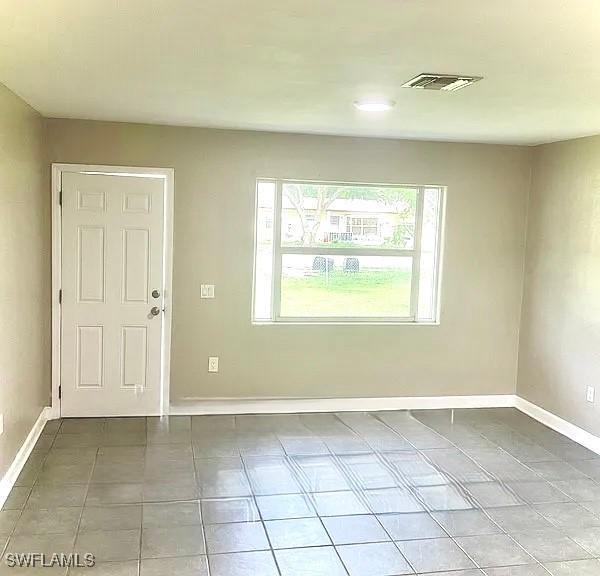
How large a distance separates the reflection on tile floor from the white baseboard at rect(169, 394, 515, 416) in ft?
0.41

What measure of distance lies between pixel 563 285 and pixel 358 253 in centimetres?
162

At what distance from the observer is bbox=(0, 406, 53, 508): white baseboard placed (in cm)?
364

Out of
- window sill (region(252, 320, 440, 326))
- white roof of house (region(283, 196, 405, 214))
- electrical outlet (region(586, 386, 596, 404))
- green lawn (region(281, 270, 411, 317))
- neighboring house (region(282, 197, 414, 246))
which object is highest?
white roof of house (region(283, 196, 405, 214))

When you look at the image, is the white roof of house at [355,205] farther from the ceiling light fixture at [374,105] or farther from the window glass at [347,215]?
the ceiling light fixture at [374,105]

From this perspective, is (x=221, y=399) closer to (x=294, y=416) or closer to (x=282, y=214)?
(x=294, y=416)

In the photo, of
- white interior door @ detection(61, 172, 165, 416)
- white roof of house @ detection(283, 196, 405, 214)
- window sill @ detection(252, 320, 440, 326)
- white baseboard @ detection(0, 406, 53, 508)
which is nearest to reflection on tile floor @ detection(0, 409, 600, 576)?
white baseboard @ detection(0, 406, 53, 508)

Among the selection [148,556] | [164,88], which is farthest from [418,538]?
[164,88]

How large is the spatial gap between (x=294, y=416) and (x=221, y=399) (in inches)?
23.8

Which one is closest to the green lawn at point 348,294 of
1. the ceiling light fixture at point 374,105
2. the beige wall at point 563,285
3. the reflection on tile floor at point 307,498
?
the reflection on tile floor at point 307,498

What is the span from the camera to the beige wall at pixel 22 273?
363 centimetres

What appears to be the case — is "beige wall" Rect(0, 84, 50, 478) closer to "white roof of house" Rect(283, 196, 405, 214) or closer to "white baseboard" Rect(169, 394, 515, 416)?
"white baseboard" Rect(169, 394, 515, 416)

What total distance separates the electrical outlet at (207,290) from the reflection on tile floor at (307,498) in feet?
3.18

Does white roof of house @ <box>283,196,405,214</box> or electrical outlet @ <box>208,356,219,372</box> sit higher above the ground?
white roof of house @ <box>283,196,405,214</box>

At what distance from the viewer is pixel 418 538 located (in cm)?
335
